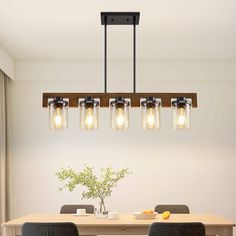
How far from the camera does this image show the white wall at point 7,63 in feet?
19.5

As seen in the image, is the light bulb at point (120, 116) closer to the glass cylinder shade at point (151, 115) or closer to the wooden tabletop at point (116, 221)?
the glass cylinder shade at point (151, 115)

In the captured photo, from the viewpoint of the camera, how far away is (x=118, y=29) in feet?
16.8

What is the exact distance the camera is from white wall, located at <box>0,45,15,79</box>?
19.5 feet

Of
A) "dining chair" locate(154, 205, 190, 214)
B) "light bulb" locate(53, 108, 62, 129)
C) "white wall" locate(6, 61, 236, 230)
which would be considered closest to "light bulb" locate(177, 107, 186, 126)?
"light bulb" locate(53, 108, 62, 129)

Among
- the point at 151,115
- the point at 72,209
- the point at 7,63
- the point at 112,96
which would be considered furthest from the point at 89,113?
the point at 7,63

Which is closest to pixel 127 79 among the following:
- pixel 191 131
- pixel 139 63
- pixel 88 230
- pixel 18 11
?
pixel 139 63

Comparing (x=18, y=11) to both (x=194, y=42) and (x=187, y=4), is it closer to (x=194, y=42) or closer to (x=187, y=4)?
(x=187, y=4)

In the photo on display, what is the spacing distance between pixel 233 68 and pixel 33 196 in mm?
2777

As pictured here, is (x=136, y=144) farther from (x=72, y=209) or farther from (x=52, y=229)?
(x=52, y=229)

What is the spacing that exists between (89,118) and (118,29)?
126 centimetres

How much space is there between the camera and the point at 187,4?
171 inches

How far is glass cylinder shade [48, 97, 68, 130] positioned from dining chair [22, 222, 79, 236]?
2.56ft

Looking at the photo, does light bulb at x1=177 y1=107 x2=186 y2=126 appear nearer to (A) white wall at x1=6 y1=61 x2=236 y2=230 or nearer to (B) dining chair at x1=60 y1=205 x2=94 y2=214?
(B) dining chair at x1=60 y1=205 x2=94 y2=214

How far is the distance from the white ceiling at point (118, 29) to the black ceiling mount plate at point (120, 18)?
45 millimetres
